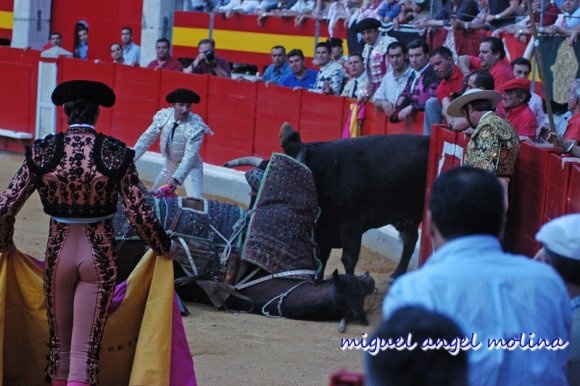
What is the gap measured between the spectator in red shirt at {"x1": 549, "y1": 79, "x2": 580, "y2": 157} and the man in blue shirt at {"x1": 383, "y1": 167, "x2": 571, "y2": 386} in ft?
11.2

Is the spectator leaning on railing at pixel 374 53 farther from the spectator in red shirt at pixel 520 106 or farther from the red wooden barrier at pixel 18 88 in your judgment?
the red wooden barrier at pixel 18 88

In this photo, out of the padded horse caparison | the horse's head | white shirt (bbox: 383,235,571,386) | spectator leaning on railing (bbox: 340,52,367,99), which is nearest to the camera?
white shirt (bbox: 383,235,571,386)

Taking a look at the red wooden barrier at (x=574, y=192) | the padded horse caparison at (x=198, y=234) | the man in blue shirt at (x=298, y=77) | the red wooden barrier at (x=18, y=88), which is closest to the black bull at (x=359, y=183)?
the padded horse caparison at (x=198, y=234)

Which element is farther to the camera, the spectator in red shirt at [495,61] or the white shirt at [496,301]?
the spectator in red shirt at [495,61]

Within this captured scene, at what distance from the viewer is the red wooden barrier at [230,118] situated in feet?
38.7

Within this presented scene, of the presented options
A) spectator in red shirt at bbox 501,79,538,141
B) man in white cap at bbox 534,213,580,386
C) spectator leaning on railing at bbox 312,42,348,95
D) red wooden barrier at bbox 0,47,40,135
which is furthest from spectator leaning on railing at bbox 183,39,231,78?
man in white cap at bbox 534,213,580,386

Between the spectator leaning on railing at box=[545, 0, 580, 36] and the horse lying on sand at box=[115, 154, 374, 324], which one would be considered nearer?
the horse lying on sand at box=[115, 154, 374, 324]

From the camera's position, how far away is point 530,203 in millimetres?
5738

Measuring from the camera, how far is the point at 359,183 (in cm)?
737

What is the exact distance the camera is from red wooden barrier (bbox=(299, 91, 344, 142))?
10070mm

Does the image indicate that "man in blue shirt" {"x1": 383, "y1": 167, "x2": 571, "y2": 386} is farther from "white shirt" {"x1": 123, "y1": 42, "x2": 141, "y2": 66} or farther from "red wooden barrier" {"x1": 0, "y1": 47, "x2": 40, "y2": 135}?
"red wooden barrier" {"x1": 0, "y1": 47, "x2": 40, "y2": 135}

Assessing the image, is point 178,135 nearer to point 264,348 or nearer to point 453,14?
point 264,348

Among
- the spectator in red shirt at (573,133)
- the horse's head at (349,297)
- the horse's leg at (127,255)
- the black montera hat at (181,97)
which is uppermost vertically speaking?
the spectator in red shirt at (573,133)

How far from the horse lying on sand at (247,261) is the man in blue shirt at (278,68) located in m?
4.67
